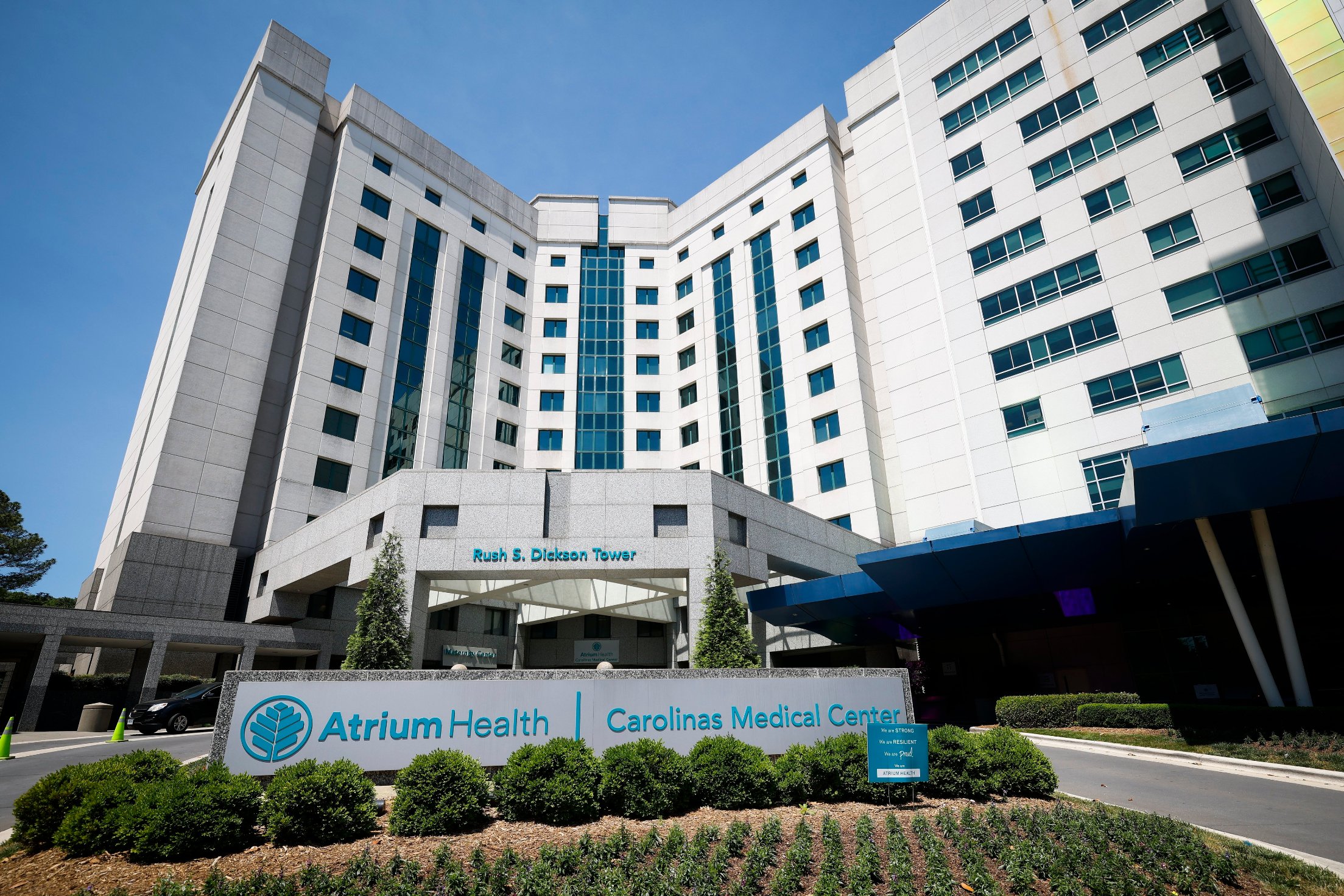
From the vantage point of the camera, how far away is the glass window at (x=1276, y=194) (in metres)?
29.6

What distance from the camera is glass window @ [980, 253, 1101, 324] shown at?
115 feet

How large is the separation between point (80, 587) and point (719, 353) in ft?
141

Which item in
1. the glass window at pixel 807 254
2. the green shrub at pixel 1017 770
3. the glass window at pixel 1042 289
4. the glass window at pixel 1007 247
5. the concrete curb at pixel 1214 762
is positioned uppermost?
the glass window at pixel 807 254

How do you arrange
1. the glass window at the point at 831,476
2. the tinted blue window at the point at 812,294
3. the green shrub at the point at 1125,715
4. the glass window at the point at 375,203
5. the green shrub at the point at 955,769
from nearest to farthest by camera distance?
the green shrub at the point at 955,769 < the green shrub at the point at 1125,715 < the glass window at the point at 831,476 < the tinted blue window at the point at 812,294 < the glass window at the point at 375,203

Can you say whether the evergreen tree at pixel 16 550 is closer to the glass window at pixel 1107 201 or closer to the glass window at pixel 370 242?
the glass window at pixel 370 242

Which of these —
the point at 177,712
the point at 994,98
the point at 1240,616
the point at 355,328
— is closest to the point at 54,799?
the point at 177,712

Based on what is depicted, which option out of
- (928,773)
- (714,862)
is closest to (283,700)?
(714,862)

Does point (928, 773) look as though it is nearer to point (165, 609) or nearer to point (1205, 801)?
point (1205, 801)

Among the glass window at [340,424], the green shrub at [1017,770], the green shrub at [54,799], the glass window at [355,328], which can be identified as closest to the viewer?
the green shrub at [54,799]

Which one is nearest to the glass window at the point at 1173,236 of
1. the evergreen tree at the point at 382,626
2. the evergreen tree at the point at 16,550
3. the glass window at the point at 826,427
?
the glass window at the point at 826,427

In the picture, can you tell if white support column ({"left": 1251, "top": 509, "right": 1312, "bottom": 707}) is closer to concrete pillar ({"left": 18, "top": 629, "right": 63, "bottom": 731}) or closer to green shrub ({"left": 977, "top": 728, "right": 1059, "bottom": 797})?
green shrub ({"left": 977, "top": 728, "right": 1059, "bottom": 797})

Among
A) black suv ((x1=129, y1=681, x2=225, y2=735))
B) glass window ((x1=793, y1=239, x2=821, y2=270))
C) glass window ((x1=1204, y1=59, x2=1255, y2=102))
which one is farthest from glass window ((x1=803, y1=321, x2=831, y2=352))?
black suv ((x1=129, y1=681, x2=225, y2=735))

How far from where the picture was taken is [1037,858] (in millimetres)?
8445

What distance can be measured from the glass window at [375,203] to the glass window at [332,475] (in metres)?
17.6
